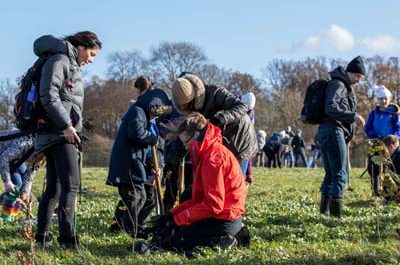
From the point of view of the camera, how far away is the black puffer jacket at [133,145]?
775cm

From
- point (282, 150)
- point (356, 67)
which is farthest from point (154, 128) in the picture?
point (282, 150)

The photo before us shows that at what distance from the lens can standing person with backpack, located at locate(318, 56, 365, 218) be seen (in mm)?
8617

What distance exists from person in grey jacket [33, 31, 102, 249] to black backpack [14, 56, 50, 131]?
92 mm

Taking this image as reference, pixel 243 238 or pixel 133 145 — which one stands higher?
pixel 133 145

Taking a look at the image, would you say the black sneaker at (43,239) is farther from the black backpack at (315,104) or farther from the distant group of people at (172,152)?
the black backpack at (315,104)

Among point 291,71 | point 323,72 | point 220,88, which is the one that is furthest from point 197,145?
point 291,71

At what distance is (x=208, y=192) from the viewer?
20.5ft

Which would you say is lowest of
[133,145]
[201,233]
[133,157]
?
[201,233]

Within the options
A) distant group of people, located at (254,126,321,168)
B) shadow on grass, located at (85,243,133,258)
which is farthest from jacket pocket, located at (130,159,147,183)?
distant group of people, located at (254,126,321,168)

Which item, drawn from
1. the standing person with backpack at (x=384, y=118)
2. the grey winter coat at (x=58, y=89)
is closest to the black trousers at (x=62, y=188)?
the grey winter coat at (x=58, y=89)

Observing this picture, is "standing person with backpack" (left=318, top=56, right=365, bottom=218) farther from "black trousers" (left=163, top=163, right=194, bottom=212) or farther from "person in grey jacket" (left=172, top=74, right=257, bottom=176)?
"black trousers" (left=163, top=163, right=194, bottom=212)

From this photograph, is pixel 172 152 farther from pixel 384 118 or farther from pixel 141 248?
pixel 384 118

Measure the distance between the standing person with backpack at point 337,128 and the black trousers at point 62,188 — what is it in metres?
3.37

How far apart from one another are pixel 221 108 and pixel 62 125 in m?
1.69
